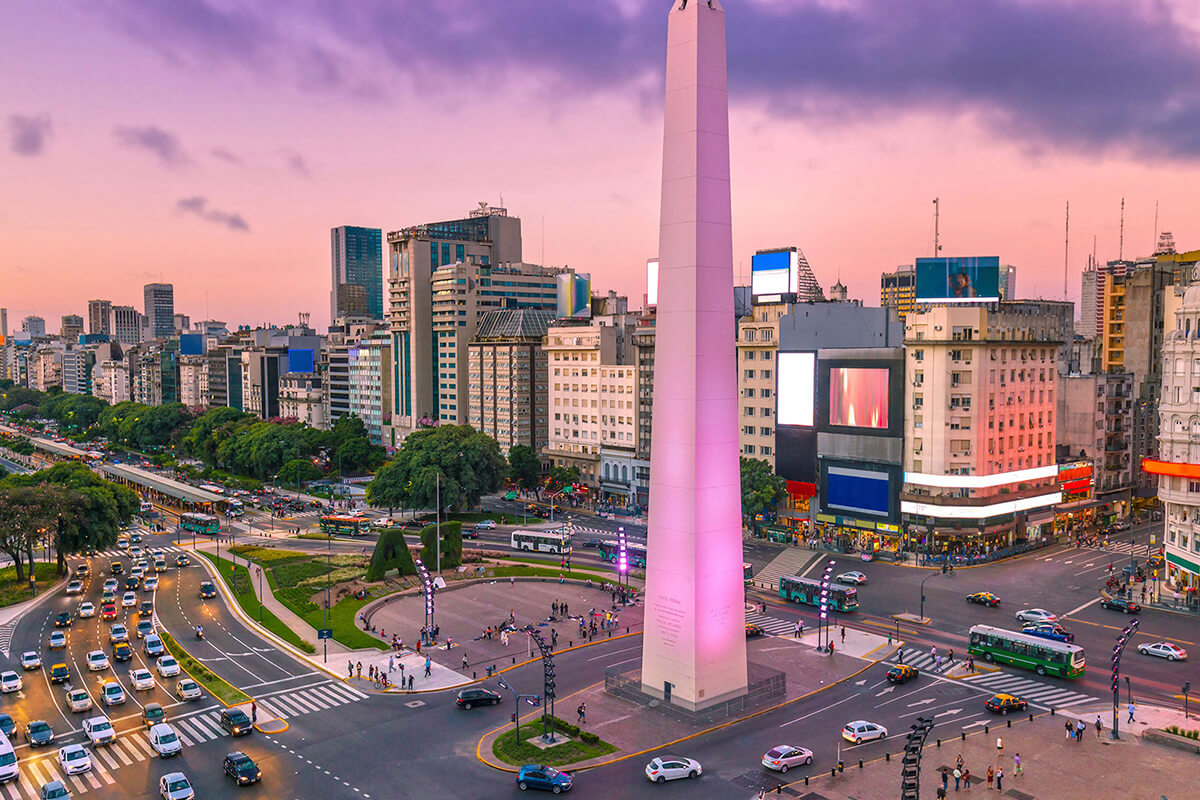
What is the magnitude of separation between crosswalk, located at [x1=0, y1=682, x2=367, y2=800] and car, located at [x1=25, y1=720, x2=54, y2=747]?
2.43ft

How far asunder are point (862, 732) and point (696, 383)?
2095 cm

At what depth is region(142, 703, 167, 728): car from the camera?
52.9m

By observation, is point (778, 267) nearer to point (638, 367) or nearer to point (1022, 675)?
point (638, 367)

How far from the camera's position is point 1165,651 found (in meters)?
63.9

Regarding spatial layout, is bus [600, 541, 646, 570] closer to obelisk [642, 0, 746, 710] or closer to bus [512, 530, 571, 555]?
bus [512, 530, 571, 555]

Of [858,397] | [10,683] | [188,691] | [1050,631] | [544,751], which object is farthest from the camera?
[858,397]

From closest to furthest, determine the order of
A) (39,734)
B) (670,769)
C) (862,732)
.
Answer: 1. (670,769)
2. (862,732)
3. (39,734)

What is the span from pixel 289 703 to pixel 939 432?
71700 millimetres

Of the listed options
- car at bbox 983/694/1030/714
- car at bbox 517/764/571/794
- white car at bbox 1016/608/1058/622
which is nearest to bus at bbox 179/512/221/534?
car at bbox 517/764/571/794

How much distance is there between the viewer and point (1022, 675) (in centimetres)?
6134

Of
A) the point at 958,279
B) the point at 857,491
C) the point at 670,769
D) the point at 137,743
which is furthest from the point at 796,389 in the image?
the point at 137,743

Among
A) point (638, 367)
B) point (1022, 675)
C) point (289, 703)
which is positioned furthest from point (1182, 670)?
point (638, 367)

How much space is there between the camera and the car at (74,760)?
1818 inches

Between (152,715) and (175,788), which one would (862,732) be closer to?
(175,788)
